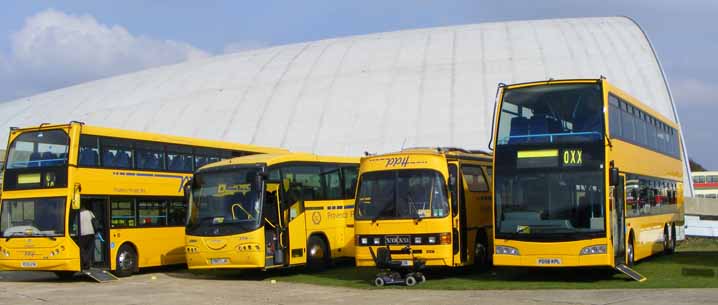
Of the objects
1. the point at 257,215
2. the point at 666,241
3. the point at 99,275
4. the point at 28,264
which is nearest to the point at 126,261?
the point at 99,275

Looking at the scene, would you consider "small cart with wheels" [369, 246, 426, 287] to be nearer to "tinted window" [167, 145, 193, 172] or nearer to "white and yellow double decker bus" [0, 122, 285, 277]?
"white and yellow double decker bus" [0, 122, 285, 277]

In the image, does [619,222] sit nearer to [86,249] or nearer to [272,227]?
[272,227]

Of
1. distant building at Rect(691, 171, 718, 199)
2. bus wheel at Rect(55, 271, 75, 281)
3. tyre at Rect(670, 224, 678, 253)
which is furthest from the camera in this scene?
distant building at Rect(691, 171, 718, 199)

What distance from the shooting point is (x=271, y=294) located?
53.3ft

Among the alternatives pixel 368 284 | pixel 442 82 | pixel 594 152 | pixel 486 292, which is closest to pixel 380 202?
pixel 368 284

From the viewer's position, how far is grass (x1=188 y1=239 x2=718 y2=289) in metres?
16.1

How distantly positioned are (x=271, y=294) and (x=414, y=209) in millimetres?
3474

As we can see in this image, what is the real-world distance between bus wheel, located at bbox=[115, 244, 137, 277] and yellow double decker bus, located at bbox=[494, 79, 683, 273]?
9947mm

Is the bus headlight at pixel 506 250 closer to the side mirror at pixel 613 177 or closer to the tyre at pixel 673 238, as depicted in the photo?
the side mirror at pixel 613 177

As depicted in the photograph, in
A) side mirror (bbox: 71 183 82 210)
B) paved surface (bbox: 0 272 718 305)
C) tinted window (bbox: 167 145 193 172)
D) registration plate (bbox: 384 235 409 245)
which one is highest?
tinted window (bbox: 167 145 193 172)

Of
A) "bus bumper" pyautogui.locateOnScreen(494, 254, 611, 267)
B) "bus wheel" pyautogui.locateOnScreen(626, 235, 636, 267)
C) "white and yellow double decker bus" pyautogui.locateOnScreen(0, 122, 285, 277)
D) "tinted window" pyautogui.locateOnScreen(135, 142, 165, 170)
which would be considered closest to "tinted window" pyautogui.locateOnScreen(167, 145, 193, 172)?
"white and yellow double decker bus" pyautogui.locateOnScreen(0, 122, 285, 277)

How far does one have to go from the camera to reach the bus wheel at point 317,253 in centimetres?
2139

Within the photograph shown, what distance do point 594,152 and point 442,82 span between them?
74.5 feet

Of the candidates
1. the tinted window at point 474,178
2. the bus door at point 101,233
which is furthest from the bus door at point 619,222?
the bus door at point 101,233
